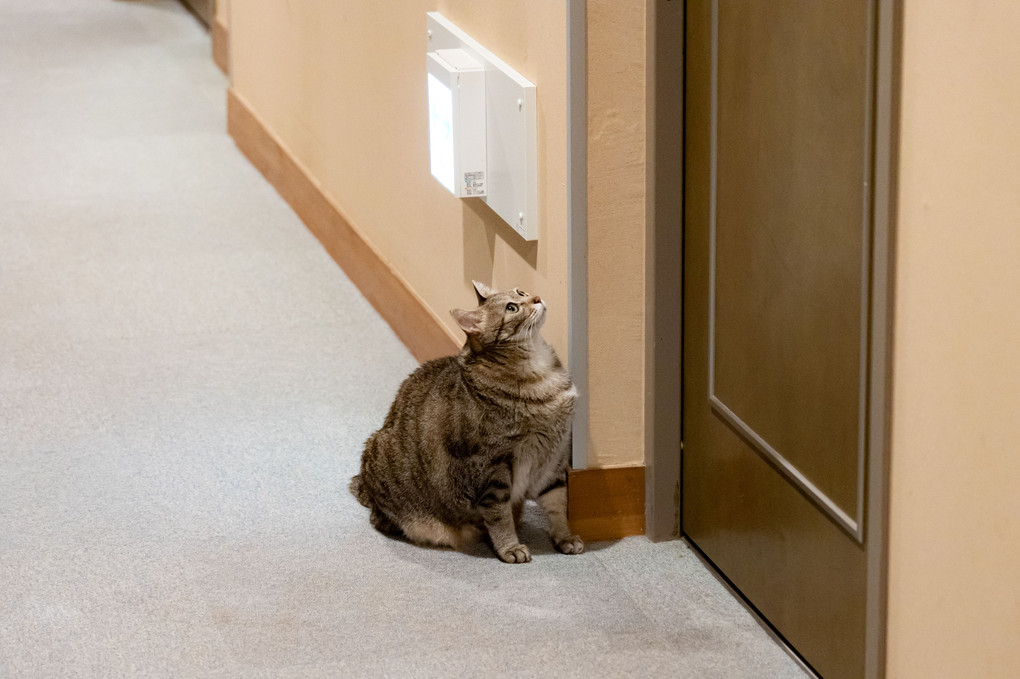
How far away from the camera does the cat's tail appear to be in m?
2.90

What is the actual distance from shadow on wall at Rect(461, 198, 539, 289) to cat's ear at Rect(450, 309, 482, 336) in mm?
241

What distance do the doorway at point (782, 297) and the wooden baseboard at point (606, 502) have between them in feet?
0.16

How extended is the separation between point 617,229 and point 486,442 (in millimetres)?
487

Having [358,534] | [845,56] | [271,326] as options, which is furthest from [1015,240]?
[271,326]

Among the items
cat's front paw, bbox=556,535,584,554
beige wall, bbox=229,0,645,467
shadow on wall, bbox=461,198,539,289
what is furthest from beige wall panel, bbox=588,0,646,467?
shadow on wall, bbox=461,198,539,289

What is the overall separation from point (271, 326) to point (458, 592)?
1628 millimetres

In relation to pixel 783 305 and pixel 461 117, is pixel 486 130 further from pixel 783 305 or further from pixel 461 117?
pixel 783 305

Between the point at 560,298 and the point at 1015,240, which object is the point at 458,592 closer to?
the point at 560,298

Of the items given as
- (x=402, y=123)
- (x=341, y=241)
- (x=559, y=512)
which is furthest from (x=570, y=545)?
(x=341, y=241)

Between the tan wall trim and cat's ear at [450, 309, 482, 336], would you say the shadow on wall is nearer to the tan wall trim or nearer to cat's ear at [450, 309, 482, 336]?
cat's ear at [450, 309, 482, 336]

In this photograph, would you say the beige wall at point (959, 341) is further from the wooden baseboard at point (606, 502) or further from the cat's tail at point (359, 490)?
the cat's tail at point (359, 490)

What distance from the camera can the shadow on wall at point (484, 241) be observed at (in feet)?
9.51

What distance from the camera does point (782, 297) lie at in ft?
7.24

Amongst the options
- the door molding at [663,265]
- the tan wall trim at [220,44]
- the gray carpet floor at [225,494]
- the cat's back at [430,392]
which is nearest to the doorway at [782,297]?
the door molding at [663,265]
